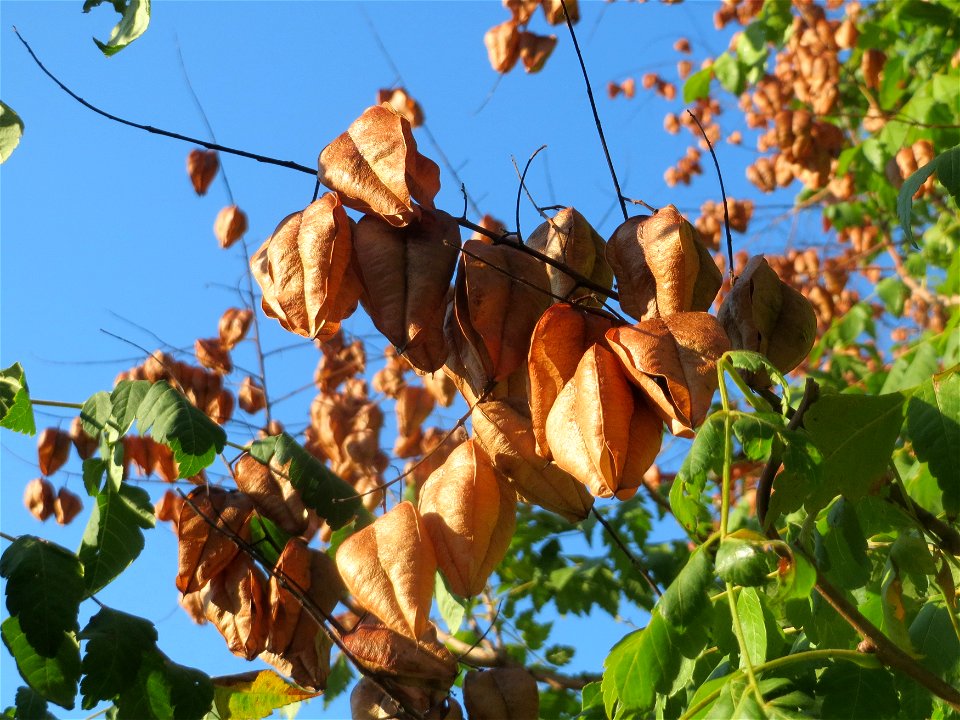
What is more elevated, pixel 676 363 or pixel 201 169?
pixel 201 169

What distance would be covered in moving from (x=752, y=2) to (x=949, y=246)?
2813 mm

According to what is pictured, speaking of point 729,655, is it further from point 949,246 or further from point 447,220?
point 949,246

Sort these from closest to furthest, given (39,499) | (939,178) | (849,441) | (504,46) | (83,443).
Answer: (849,441) < (939,178) < (83,443) < (39,499) < (504,46)

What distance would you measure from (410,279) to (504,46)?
4.03m

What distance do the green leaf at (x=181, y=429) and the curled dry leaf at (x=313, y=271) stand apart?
0.59 metres

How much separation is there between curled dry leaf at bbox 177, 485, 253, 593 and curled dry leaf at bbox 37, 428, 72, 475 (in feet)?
4.52

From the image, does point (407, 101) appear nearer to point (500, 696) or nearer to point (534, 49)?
point (534, 49)

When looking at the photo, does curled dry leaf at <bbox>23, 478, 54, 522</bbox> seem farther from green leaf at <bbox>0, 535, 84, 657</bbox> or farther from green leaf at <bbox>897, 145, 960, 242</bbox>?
green leaf at <bbox>897, 145, 960, 242</bbox>

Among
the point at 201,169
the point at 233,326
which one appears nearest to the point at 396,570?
the point at 233,326

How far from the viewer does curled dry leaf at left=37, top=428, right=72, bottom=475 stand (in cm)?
341

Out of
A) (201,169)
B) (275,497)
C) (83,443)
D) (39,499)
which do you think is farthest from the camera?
(201,169)

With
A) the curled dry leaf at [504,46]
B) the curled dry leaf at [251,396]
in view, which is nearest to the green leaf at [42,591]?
the curled dry leaf at [251,396]

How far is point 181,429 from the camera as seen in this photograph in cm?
204

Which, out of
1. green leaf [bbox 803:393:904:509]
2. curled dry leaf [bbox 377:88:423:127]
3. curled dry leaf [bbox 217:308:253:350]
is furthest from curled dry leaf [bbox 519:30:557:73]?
green leaf [bbox 803:393:904:509]
